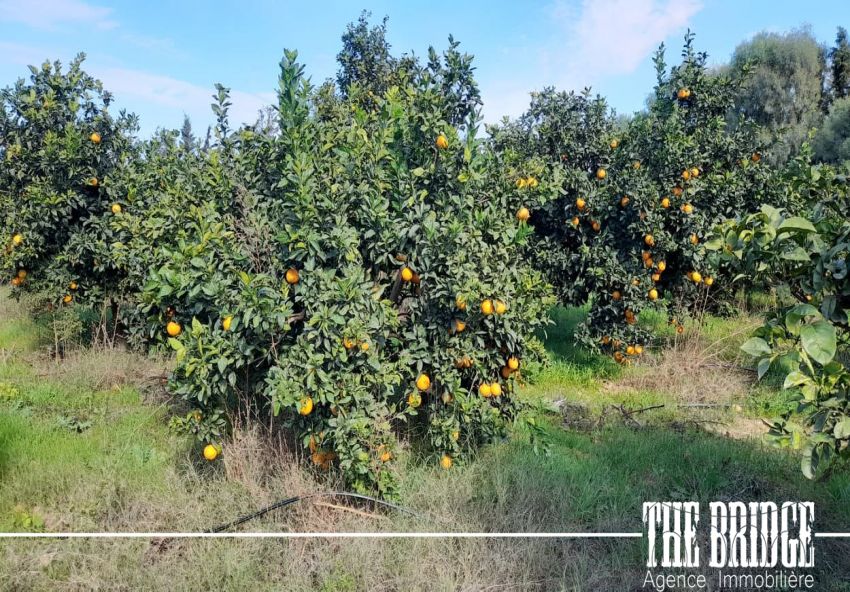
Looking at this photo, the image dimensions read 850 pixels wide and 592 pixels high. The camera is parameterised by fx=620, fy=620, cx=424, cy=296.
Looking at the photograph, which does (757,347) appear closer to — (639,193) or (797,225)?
(797,225)

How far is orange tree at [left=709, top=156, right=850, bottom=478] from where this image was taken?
6.68ft

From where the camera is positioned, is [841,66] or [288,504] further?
[841,66]

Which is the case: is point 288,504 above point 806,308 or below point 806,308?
below

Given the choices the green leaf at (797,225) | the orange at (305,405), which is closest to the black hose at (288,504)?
the orange at (305,405)

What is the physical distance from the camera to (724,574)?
303cm

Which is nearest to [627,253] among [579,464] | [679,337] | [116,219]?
[679,337]

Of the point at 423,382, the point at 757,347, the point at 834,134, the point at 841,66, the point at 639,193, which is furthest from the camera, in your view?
the point at 841,66

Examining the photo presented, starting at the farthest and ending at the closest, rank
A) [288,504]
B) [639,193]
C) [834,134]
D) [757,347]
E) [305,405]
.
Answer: [834,134] < [639,193] < [288,504] < [305,405] < [757,347]

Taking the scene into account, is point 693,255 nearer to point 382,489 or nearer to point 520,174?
point 520,174

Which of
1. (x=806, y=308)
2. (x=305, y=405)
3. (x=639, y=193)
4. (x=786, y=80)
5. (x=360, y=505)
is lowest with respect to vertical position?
(x=360, y=505)

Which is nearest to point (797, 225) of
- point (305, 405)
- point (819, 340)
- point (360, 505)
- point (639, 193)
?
point (819, 340)

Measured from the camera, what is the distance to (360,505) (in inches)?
137

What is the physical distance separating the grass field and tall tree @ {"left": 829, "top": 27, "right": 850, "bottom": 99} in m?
20.9

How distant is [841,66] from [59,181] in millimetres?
23943
